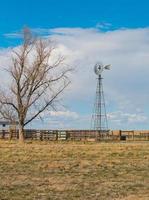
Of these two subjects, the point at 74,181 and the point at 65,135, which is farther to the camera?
the point at 65,135

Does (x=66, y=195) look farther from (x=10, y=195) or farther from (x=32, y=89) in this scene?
(x=32, y=89)

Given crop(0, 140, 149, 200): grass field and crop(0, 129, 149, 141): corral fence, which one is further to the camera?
crop(0, 129, 149, 141): corral fence

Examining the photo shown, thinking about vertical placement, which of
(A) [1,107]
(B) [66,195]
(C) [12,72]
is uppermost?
(C) [12,72]

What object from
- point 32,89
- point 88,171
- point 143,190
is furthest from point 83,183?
point 32,89

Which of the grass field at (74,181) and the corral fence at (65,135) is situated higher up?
the corral fence at (65,135)

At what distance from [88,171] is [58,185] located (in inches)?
156

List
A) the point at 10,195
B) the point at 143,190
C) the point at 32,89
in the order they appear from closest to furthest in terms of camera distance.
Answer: the point at 10,195 < the point at 143,190 < the point at 32,89

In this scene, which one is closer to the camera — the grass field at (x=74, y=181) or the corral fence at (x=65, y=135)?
the grass field at (x=74, y=181)

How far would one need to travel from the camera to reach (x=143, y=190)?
43.9 feet

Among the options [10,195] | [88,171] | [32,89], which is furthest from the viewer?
[32,89]

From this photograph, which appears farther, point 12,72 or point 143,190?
point 12,72

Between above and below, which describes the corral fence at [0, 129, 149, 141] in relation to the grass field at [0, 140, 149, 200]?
above

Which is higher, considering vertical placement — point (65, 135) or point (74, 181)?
point (65, 135)

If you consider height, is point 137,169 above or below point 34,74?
below
